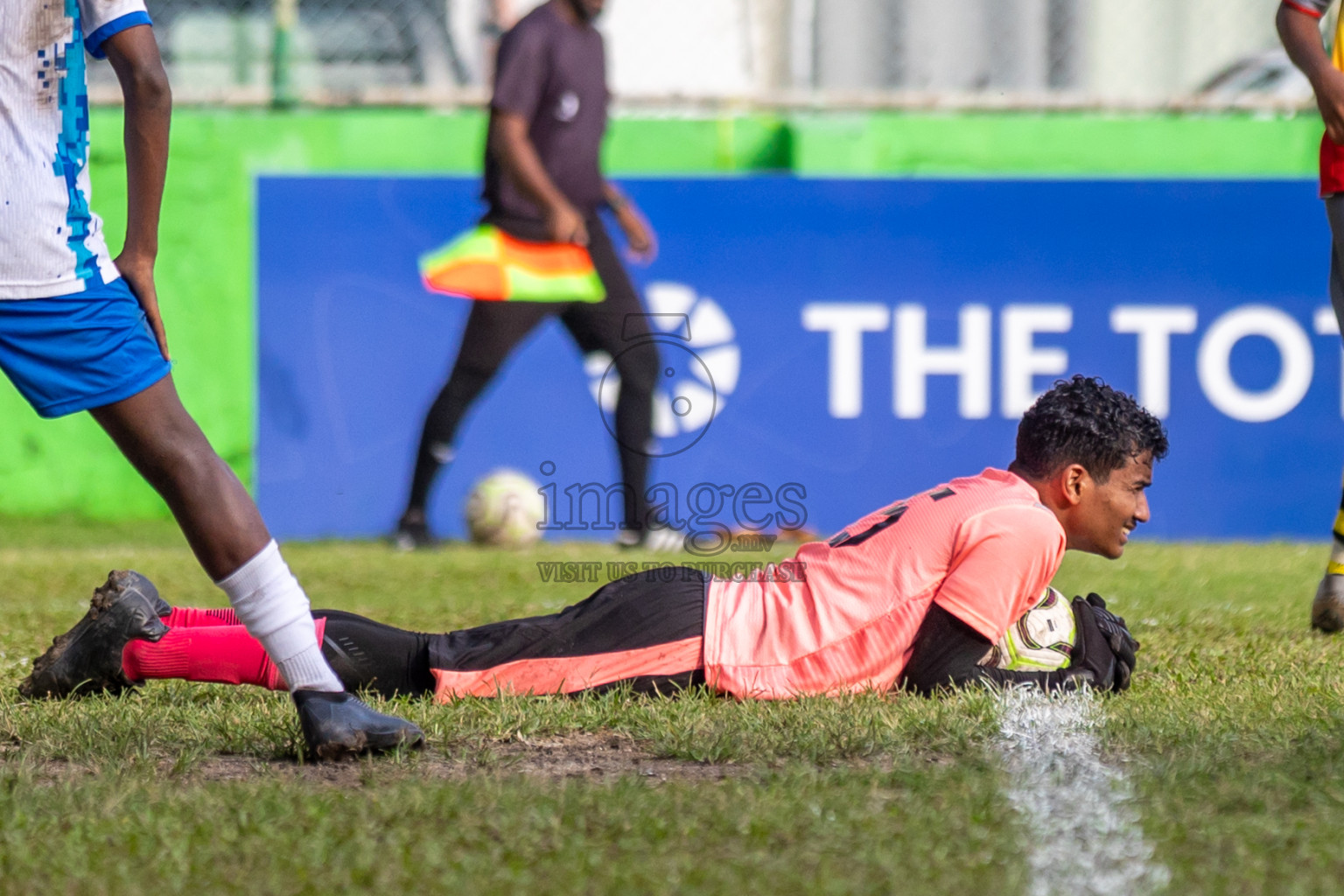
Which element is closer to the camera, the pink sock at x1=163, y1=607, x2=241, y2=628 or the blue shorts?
the blue shorts

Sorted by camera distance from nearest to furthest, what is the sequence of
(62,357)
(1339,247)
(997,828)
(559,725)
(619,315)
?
(997,828), (62,357), (559,725), (1339,247), (619,315)

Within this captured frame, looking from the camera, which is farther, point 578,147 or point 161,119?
point 578,147

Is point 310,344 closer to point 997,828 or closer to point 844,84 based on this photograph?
point 844,84

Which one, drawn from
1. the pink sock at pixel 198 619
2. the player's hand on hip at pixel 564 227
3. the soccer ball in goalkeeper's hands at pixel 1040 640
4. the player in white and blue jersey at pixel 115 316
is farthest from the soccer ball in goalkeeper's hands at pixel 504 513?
the player in white and blue jersey at pixel 115 316

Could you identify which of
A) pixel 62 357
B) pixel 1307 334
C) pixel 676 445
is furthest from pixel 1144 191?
pixel 62 357

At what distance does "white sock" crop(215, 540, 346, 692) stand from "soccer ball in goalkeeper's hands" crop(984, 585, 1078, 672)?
4.93ft

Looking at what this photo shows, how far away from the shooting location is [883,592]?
10.9ft

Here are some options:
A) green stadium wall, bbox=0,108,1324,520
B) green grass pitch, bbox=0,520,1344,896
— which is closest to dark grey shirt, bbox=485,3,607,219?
green stadium wall, bbox=0,108,1324,520

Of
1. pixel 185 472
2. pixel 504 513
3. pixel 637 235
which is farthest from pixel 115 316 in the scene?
pixel 637 235

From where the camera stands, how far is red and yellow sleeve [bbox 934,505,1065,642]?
10.5 ft

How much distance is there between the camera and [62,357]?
9.05ft

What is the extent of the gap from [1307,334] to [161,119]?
6795 mm

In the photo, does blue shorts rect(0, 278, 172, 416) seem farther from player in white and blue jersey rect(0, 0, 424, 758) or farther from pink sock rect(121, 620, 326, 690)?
pink sock rect(121, 620, 326, 690)

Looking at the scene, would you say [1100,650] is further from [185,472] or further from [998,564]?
[185,472]
